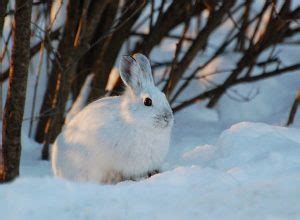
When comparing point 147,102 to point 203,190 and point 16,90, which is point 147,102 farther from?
point 203,190

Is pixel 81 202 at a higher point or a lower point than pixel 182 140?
higher

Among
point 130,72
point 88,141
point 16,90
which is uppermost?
point 130,72

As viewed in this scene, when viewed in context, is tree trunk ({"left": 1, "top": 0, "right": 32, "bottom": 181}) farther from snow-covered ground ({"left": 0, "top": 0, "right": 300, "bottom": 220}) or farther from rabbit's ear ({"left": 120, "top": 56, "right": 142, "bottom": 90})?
snow-covered ground ({"left": 0, "top": 0, "right": 300, "bottom": 220})

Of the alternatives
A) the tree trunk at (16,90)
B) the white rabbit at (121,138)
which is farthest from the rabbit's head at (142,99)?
the tree trunk at (16,90)

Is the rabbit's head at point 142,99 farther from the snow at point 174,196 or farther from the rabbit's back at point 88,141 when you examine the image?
the snow at point 174,196

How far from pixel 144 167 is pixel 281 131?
2.52 feet

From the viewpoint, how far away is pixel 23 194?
2.39 meters

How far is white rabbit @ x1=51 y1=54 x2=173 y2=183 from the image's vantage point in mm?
3342

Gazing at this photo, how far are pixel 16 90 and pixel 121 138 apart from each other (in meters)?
0.63

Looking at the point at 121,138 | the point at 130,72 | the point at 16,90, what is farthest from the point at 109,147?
the point at 16,90

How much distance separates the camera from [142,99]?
347 cm

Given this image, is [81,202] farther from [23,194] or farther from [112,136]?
[112,136]

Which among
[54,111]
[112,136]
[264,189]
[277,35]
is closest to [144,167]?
[112,136]

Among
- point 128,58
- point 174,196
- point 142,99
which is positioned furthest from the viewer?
point 128,58
